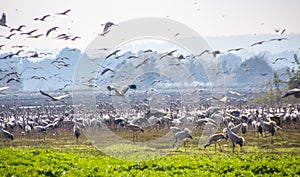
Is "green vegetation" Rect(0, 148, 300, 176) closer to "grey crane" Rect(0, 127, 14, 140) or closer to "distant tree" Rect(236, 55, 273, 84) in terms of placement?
"grey crane" Rect(0, 127, 14, 140)

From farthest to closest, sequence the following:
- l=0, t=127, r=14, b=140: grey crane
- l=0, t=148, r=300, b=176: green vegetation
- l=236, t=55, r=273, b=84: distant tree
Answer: l=236, t=55, r=273, b=84: distant tree, l=0, t=127, r=14, b=140: grey crane, l=0, t=148, r=300, b=176: green vegetation

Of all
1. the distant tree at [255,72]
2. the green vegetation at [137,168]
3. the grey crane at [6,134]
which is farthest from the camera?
the distant tree at [255,72]

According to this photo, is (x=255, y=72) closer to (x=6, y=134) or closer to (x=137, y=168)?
(x=6, y=134)

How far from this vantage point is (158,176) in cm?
1112

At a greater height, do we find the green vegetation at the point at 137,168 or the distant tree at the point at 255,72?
the distant tree at the point at 255,72

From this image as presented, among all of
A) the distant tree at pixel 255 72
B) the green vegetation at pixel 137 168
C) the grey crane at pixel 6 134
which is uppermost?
→ the distant tree at pixel 255 72

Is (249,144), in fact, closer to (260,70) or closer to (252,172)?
(252,172)

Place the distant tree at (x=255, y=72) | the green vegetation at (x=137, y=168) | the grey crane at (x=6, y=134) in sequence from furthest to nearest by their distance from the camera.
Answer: the distant tree at (x=255, y=72) < the grey crane at (x=6, y=134) < the green vegetation at (x=137, y=168)

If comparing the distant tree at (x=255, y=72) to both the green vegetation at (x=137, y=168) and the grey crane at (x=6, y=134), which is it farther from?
the green vegetation at (x=137, y=168)

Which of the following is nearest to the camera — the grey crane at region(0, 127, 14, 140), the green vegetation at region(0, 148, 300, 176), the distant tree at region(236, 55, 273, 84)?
the green vegetation at region(0, 148, 300, 176)

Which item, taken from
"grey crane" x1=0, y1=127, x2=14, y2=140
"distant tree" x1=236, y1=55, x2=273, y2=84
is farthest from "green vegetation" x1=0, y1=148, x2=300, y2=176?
"distant tree" x1=236, y1=55, x2=273, y2=84

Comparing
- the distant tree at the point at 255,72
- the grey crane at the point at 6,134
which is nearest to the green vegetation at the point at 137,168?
the grey crane at the point at 6,134

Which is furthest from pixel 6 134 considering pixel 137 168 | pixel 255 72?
pixel 255 72

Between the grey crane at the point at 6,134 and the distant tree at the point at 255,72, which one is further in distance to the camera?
the distant tree at the point at 255,72
